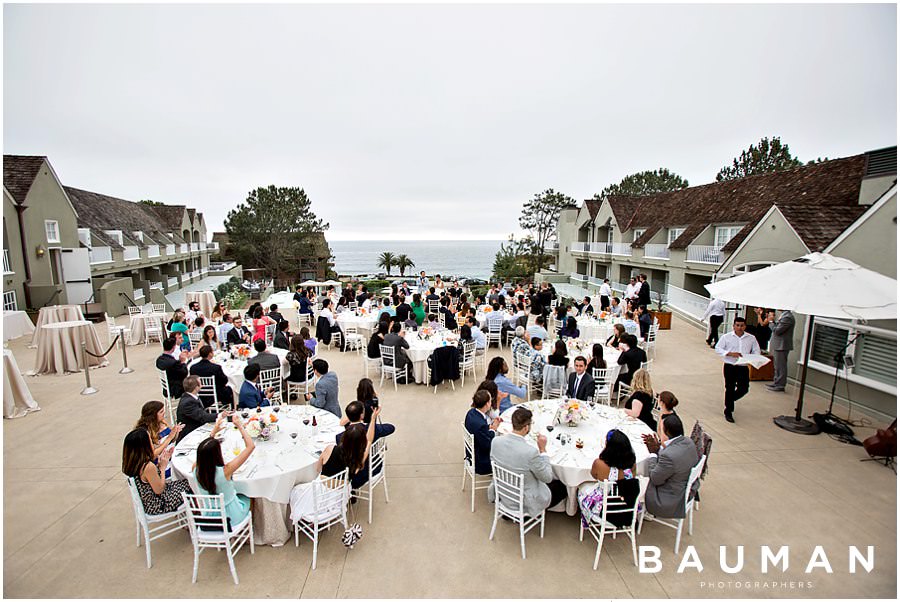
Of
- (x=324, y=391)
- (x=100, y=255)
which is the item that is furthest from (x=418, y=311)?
(x=100, y=255)

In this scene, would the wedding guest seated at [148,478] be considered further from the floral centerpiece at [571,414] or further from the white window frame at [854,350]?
the white window frame at [854,350]

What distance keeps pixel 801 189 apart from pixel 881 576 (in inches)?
782

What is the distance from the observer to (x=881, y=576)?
4793 mm

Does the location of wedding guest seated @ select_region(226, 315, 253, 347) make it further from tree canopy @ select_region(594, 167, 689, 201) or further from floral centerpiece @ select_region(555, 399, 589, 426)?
tree canopy @ select_region(594, 167, 689, 201)

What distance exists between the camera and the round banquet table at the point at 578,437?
5.30 m

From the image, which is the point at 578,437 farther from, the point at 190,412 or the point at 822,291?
the point at 190,412

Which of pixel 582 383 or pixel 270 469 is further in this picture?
pixel 582 383

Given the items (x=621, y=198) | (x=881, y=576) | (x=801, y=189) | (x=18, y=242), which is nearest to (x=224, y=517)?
(x=881, y=576)

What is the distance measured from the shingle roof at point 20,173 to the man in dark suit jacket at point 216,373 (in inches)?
703

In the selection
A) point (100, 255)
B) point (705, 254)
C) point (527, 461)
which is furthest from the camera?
point (100, 255)

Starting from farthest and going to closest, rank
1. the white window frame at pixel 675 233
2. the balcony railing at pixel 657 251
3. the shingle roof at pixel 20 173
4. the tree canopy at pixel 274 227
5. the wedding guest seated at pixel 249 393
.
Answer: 1. the tree canopy at pixel 274 227
2. the white window frame at pixel 675 233
3. the balcony railing at pixel 657 251
4. the shingle roof at pixel 20 173
5. the wedding guest seated at pixel 249 393

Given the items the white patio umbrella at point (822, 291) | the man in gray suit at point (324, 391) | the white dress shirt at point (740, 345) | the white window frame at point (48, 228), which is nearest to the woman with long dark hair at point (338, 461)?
the man in gray suit at point (324, 391)

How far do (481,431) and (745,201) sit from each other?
2295 centimetres

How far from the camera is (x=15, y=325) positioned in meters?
15.5
